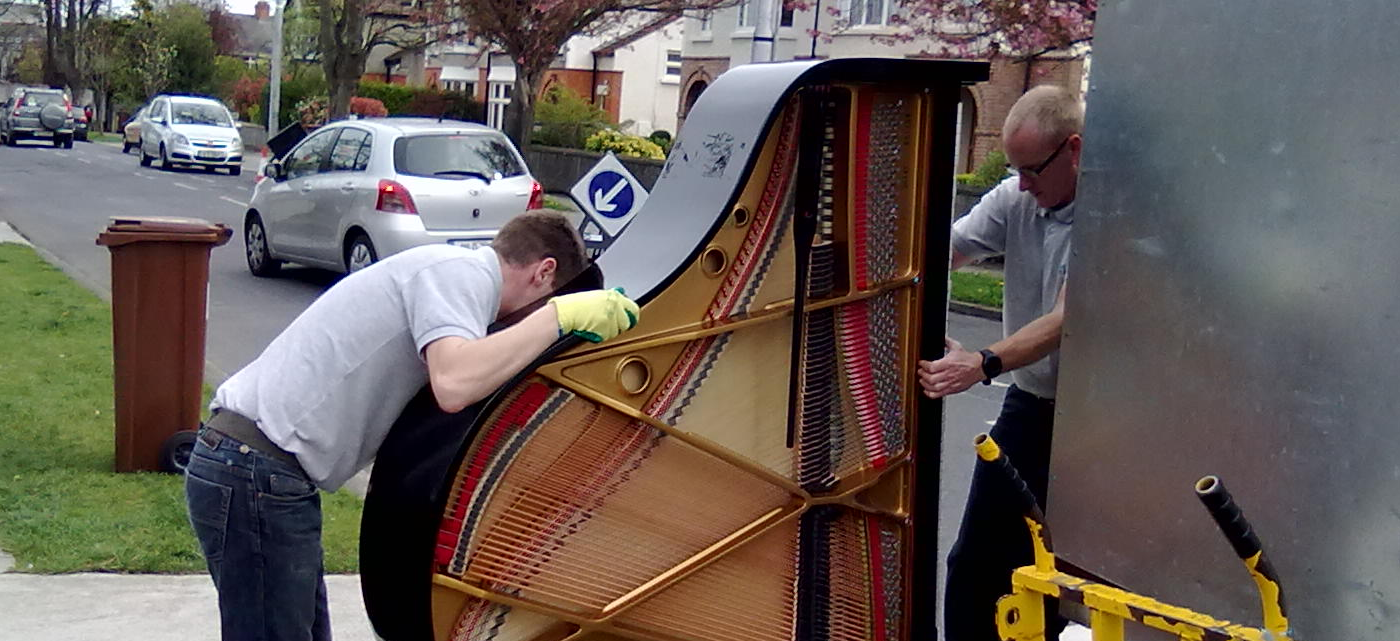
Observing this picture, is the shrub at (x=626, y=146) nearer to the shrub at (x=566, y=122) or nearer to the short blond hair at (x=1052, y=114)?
the shrub at (x=566, y=122)

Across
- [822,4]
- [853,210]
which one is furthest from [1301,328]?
[822,4]

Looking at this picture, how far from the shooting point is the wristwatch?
3531 millimetres

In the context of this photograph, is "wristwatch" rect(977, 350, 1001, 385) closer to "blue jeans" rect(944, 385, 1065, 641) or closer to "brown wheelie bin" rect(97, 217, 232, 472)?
"blue jeans" rect(944, 385, 1065, 641)

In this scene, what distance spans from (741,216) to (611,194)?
18.5 ft

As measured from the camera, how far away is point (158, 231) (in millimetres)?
6648

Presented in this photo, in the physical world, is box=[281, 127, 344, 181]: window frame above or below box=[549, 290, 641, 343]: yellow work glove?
below

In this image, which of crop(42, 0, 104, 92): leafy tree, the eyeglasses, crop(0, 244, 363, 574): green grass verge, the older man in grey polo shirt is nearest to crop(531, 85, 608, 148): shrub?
crop(0, 244, 363, 574): green grass verge

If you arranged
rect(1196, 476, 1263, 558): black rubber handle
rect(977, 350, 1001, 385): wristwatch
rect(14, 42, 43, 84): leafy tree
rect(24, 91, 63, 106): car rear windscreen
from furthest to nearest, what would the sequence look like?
rect(14, 42, 43, 84): leafy tree → rect(24, 91, 63, 106): car rear windscreen → rect(977, 350, 1001, 385): wristwatch → rect(1196, 476, 1263, 558): black rubber handle

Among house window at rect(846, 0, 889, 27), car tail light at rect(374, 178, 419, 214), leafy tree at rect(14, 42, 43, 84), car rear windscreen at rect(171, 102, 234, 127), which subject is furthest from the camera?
leafy tree at rect(14, 42, 43, 84)

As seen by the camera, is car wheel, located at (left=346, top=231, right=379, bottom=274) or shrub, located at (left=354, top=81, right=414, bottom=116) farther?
shrub, located at (left=354, top=81, right=414, bottom=116)

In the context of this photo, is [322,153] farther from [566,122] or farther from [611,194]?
[566,122]

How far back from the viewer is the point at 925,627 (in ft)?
12.1

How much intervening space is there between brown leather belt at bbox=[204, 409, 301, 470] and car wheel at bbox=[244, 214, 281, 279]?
41.3 ft

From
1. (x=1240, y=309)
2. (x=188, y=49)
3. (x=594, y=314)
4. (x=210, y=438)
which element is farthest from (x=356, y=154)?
(x=188, y=49)
